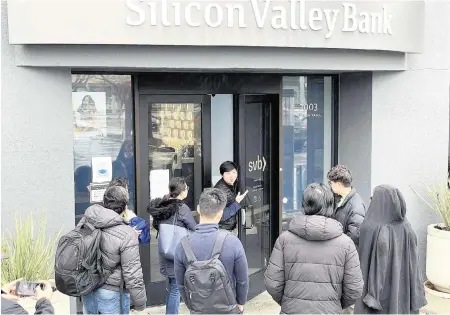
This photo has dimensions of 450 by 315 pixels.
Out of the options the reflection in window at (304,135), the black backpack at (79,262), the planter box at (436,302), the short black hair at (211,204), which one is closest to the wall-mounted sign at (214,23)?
the reflection in window at (304,135)

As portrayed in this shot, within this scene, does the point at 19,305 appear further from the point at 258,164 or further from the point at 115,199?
the point at 258,164

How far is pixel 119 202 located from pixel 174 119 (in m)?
2.13

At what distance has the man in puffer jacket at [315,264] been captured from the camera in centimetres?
371

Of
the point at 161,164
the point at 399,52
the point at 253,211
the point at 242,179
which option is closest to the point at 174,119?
the point at 161,164

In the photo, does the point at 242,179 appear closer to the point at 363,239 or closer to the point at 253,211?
the point at 253,211

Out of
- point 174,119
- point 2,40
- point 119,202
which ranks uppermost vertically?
point 2,40

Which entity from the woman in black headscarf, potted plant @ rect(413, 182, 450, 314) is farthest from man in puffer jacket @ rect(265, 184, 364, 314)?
potted plant @ rect(413, 182, 450, 314)

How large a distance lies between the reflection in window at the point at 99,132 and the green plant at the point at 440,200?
136 inches

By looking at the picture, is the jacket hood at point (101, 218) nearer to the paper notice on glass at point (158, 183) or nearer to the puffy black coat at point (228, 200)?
the puffy black coat at point (228, 200)

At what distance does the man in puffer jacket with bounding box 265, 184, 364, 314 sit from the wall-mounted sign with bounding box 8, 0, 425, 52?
2.04 meters

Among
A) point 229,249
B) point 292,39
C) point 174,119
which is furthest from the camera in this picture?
point 174,119

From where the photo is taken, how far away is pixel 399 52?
6445mm

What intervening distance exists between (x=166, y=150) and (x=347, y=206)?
2.21 metres

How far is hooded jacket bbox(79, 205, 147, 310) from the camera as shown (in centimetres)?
410
